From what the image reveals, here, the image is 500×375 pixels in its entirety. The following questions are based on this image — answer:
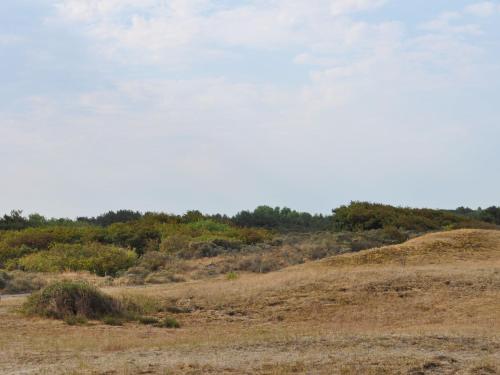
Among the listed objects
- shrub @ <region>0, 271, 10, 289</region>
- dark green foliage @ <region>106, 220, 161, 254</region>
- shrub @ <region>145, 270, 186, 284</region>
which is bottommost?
shrub @ <region>145, 270, 186, 284</region>

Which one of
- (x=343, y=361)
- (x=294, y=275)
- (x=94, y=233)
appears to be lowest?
(x=343, y=361)

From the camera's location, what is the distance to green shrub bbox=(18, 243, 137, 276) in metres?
31.6

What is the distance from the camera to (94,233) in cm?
4259

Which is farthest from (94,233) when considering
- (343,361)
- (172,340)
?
(343,361)

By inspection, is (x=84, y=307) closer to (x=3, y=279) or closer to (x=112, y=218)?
(x=3, y=279)

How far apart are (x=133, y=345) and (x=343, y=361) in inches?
164

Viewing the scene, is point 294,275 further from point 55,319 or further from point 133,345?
point 133,345

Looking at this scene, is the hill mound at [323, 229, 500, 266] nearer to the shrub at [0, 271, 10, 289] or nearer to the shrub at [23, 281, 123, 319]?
the shrub at [23, 281, 123, 319]

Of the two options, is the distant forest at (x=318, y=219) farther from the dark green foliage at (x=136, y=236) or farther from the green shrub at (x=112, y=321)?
the green shrub at (x=112, y=321)

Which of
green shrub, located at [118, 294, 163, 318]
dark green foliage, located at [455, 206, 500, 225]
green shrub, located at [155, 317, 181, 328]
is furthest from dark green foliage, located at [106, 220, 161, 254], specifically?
dark green foliage, located at [455, 206, 500, 225]

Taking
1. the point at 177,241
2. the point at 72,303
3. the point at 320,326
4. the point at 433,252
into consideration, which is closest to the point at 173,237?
the point at 177,241

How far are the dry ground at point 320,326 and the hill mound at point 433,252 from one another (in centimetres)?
3

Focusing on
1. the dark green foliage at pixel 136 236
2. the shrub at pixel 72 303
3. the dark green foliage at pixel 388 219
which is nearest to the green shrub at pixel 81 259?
the dark green foliage at pixel 136 236

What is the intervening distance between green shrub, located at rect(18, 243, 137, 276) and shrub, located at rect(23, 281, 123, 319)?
1121 cm
